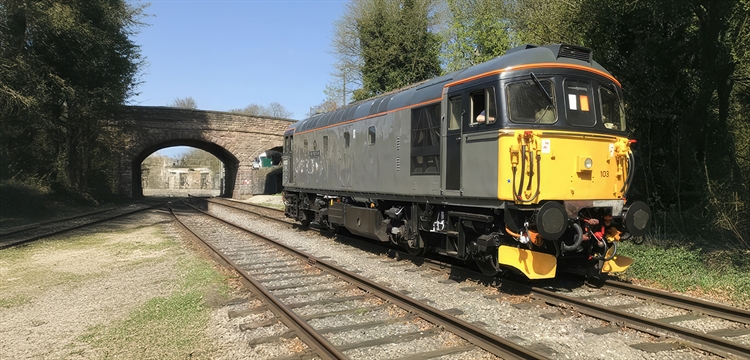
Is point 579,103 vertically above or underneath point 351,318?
above

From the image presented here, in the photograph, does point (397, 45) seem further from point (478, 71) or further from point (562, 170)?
point (562, 170)

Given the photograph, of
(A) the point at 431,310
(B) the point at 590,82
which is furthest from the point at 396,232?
(B) the point at 590,82

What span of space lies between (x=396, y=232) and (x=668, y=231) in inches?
254

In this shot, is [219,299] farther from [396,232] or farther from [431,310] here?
[396,232]

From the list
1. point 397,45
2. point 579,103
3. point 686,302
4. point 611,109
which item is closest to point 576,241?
point 686,302

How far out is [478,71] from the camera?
7.73 m

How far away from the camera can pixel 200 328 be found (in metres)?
5.96

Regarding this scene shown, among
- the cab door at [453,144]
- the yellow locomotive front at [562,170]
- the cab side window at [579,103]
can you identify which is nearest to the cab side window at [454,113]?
the cab door at [453,144]

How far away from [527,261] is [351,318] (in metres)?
2.66

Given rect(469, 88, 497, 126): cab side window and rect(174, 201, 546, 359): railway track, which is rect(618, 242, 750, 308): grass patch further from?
rect(174, 201, 546, 359): railway track

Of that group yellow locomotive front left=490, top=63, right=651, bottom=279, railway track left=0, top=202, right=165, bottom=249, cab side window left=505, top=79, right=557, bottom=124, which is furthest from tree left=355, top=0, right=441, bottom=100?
cab side window left=505, top=79, right=557, bottom=124

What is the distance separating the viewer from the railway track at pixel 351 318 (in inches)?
201

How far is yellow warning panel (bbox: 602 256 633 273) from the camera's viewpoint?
760 centimetres

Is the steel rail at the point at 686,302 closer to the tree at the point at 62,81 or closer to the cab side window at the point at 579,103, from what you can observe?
the cab side window at the point at 579,103
